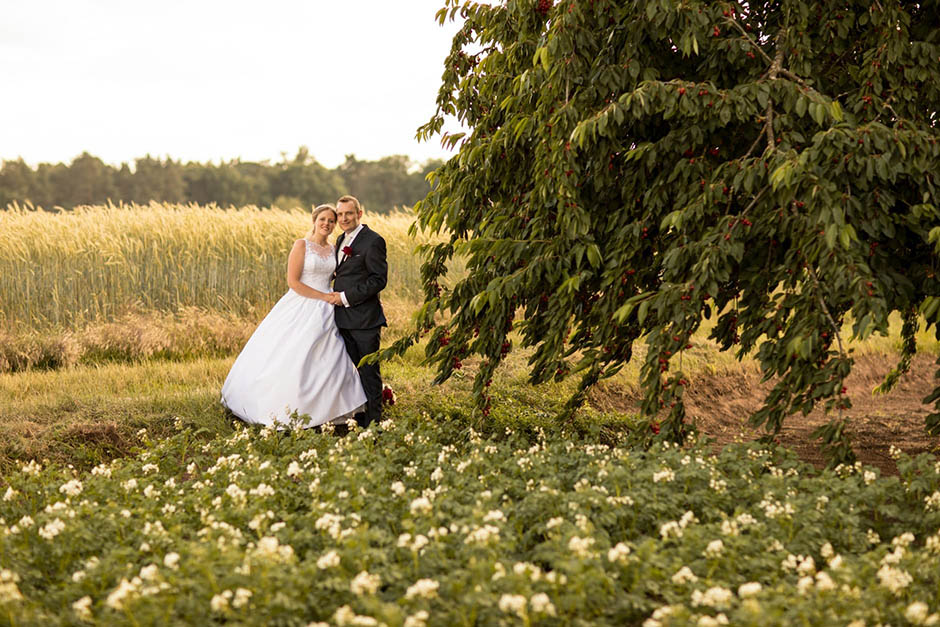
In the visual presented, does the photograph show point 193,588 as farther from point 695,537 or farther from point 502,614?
point 695,537

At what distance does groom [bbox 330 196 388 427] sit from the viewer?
6645 mm

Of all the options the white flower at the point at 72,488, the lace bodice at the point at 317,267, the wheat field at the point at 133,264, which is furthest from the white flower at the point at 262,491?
the wheat field at the point at 133,264

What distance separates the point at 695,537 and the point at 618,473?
0.63 m

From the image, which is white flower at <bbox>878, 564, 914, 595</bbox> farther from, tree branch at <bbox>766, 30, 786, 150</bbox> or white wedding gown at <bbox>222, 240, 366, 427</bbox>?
white wedding gown at <bbox>222, 240, 366, 427</bbox>

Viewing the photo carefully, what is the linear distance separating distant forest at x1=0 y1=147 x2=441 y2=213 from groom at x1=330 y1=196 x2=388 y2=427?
3605cm

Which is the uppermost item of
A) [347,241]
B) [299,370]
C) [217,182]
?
[217,182]

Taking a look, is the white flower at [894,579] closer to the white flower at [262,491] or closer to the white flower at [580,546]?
the white flower at [580,546]

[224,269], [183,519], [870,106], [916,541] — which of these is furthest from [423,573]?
[224,269]

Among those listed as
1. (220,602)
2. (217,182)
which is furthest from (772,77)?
(217,182)

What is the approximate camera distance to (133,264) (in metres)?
11.1

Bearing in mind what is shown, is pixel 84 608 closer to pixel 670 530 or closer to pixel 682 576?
pixel 682 576

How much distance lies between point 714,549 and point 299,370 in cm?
418

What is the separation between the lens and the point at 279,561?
302cm

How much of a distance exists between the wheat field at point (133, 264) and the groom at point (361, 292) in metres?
4.90
